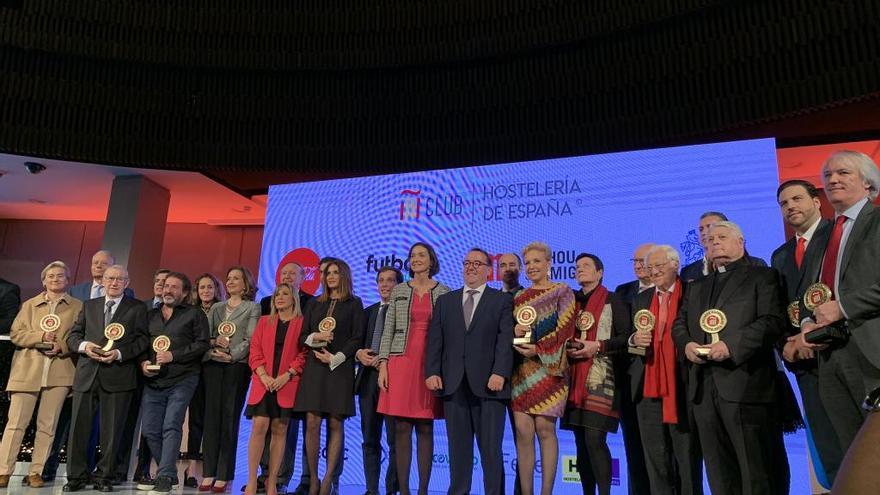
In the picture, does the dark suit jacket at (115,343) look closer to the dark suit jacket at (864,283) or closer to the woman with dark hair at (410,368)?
the woman with dark hair at (410,368)

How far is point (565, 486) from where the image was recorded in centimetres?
498

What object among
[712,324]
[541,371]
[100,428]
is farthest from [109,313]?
[712,324]

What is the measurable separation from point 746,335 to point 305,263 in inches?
186

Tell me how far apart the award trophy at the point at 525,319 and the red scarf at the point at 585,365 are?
317mm

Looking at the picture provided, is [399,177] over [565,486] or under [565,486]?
over

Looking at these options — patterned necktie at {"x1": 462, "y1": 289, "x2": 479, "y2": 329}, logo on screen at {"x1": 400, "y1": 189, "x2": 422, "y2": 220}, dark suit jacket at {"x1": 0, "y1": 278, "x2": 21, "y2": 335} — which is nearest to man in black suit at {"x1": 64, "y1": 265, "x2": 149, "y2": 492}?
dark suit jacket at {"x1": 0, "y1": 278, "x2": 21, "y2": 335}

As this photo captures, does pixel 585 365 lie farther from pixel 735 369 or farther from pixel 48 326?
pixel 48 326

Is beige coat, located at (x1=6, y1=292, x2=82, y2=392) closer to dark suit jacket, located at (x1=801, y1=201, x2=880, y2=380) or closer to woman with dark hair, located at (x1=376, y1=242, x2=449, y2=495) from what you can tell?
woman with dark hair, located at (x1=376, y1=242, x2=449, y2=495)

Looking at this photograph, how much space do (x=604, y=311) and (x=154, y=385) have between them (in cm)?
323

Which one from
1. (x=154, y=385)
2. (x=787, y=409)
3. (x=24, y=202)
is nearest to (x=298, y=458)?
(x=154, y=385)

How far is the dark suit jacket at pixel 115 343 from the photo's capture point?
4.64 metres

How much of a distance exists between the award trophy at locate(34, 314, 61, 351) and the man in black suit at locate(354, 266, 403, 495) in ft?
7.43

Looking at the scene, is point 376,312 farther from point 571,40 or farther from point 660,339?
point 571,40

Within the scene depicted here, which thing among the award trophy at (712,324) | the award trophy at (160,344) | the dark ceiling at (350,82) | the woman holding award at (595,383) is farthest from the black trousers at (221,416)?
the dark ceiling at (350,82)
